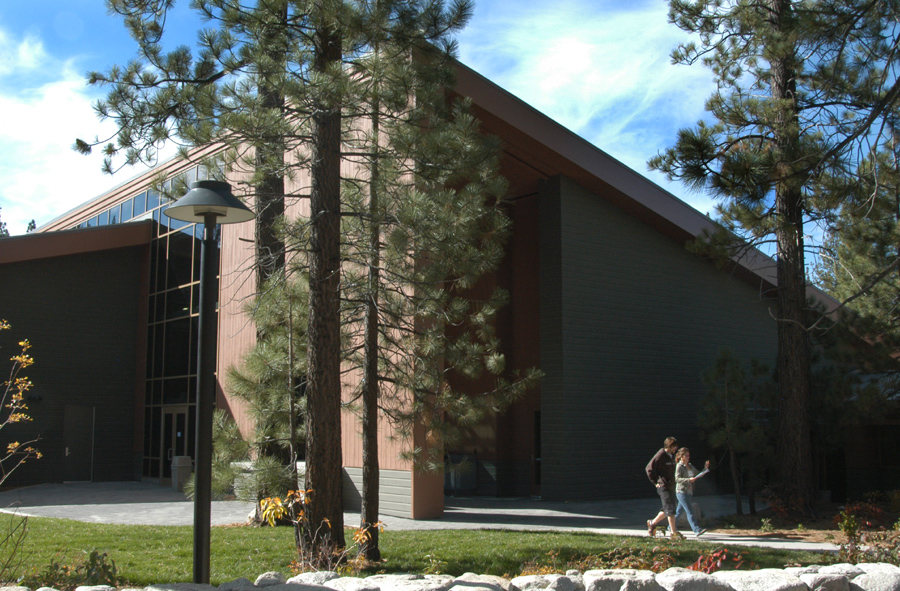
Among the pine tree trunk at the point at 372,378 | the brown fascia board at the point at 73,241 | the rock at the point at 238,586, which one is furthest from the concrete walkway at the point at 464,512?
the brown fascia board at the point at 73,241

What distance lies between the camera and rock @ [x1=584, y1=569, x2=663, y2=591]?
5.89m

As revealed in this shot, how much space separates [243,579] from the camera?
591 cm

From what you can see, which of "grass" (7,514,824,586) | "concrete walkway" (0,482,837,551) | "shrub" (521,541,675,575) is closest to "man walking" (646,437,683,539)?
"concrete walkway" (0,482,837,551)

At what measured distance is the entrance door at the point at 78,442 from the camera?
883 inches

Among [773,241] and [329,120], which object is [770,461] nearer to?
[773,241]

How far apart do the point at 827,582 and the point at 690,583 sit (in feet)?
4.31

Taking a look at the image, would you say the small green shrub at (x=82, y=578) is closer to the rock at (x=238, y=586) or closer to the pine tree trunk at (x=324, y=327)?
the rock at (x=238, y=586)

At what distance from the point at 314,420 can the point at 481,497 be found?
11124 millimetres

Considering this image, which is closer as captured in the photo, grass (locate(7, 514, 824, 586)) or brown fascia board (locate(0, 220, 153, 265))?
grass (locate(7, 514, 824, 586))

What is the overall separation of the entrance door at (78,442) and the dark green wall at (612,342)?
14.6 m

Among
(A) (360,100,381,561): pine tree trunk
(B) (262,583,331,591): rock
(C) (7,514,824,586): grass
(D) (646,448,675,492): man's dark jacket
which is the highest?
(A) (360,100,381,561): pine tree trunk

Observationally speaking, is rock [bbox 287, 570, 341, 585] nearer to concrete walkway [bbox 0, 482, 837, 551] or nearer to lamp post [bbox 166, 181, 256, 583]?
lamp post [bbox 166, 181, 256, 583]

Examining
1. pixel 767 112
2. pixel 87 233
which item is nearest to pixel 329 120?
pixel 767 112

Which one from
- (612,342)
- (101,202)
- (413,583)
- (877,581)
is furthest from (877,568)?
(101,202)
